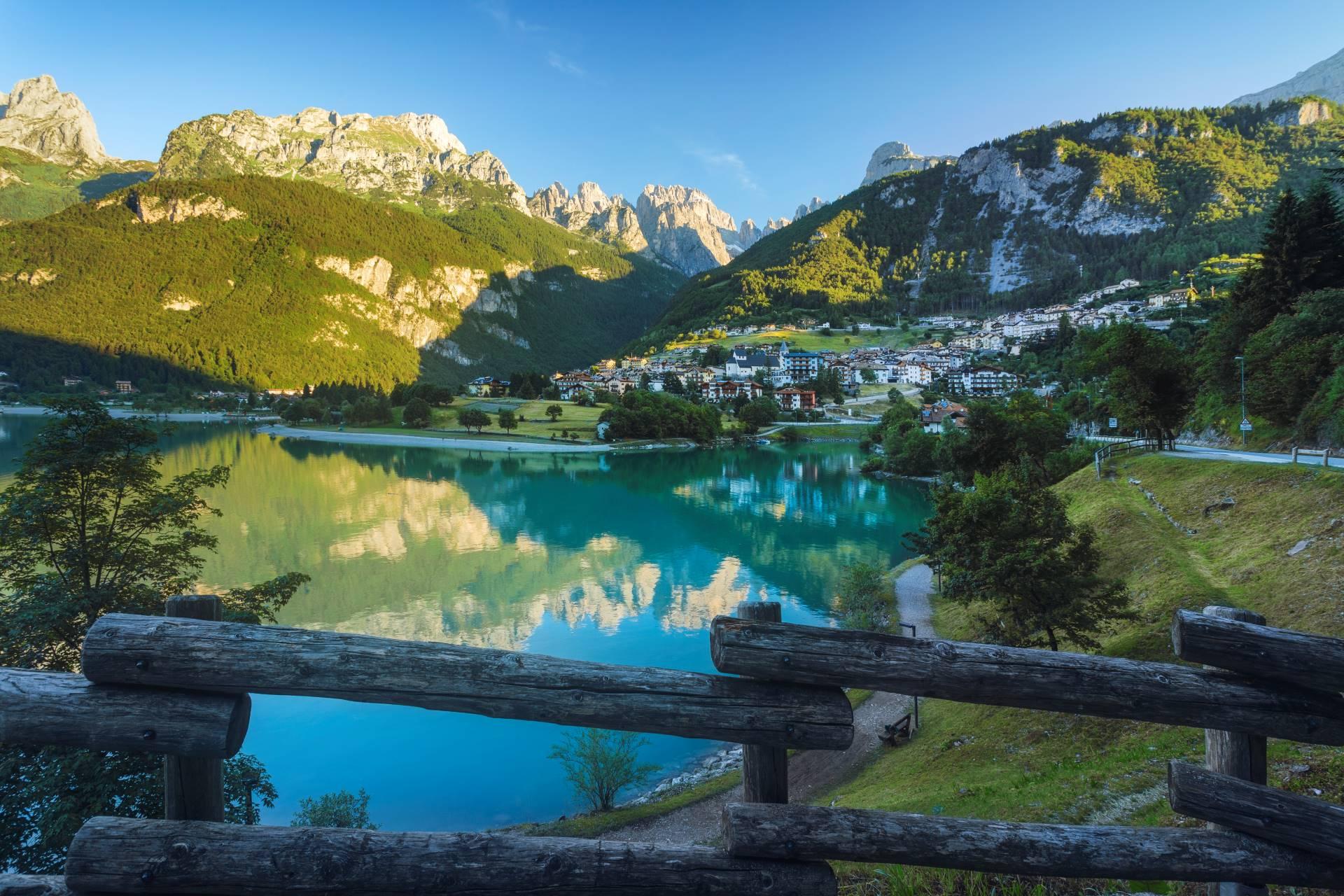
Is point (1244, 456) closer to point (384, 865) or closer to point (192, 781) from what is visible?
point (384, 865)

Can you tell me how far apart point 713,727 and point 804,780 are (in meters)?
12.7

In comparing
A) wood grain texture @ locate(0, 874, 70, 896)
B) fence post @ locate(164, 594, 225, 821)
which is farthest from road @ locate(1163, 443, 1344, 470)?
wood grain texture @ locate(0, 874, 70, 896)

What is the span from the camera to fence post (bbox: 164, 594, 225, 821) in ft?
9.98

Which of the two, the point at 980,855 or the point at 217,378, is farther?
the point at 217,378

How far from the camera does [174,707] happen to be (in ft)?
9.75

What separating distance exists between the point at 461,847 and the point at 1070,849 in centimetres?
314

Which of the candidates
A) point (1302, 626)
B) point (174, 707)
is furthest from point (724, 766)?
point (174, 707)

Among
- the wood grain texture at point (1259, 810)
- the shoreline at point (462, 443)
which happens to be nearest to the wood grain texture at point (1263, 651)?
the wood grain texture at point (1259, 810)

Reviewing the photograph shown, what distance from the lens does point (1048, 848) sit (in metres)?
3.43

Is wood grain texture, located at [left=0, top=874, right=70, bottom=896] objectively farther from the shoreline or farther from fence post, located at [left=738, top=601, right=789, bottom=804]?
the shoreline

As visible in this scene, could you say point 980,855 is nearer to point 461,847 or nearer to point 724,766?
point 461,847

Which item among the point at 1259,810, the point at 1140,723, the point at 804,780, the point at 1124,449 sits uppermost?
the point at 1124,449

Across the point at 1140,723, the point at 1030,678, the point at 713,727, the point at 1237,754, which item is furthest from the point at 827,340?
the point at 713,727

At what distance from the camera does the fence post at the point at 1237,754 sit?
11.6ft
